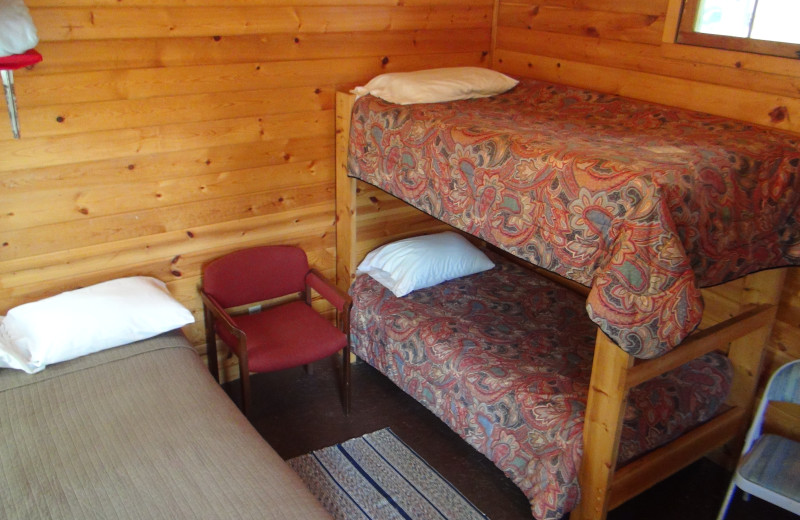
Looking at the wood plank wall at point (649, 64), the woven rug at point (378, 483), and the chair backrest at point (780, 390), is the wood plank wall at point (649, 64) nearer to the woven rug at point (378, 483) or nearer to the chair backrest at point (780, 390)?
the chair backrest at point (780, 390)

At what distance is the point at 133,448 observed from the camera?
7.04 feet

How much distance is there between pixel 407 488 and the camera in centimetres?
273

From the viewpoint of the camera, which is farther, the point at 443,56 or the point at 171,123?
the point at 443,56

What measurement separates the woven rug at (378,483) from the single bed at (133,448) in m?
0.56

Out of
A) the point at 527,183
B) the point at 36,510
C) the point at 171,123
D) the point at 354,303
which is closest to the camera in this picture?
the point at 36,510

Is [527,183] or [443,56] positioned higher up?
[443,56]

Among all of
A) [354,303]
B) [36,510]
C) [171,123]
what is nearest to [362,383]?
[354,303]

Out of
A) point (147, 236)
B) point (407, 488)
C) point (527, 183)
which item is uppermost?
point (527, 183)

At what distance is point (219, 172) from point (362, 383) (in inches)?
48.0

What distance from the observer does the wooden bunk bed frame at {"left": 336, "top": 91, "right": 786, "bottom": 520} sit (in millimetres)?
2217

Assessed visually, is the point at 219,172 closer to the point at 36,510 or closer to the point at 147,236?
the point at 147,236

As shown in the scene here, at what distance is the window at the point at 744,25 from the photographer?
248cm

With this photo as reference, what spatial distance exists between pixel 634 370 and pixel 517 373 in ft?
1.77

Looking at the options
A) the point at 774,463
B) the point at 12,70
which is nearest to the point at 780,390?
the point at 774,463
